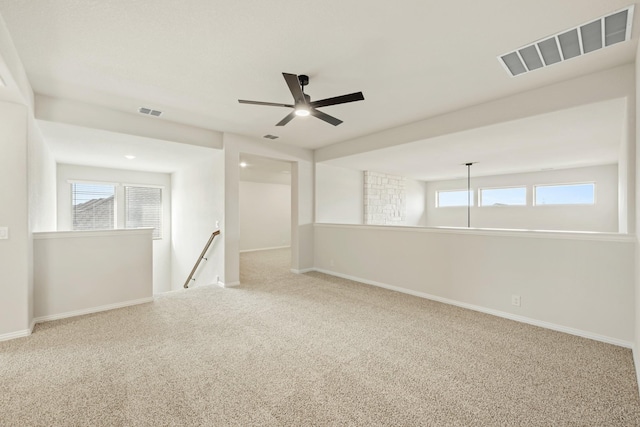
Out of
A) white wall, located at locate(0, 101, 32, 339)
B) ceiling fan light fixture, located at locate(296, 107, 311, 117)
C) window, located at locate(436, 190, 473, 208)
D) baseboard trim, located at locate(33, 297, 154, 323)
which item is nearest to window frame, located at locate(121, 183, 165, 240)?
baseboard trim, located at locate(33, 297, 154, 323)

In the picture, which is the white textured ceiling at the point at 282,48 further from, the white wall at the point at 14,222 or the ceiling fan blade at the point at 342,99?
the white wall at the point at 14,222

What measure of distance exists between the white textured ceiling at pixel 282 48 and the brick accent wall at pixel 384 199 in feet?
11.9

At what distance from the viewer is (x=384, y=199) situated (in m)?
7.56

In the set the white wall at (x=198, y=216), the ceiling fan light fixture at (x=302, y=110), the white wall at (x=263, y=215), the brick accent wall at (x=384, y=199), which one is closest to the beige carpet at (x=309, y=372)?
the white wall at (x=198, y=216)

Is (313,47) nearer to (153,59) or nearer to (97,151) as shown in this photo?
(153,59)

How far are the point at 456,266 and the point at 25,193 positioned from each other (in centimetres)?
511

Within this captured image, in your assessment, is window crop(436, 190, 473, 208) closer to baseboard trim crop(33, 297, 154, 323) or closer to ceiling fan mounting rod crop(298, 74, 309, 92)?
ceiling fan mounting rod crop(298, 74, 309, 92)

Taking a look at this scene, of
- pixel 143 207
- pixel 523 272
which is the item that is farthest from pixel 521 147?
pixel 143 207

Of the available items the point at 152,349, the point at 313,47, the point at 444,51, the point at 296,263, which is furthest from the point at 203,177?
the point at 444,51

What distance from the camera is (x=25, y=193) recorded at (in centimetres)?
284

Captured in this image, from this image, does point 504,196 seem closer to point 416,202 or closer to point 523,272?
point 416,202

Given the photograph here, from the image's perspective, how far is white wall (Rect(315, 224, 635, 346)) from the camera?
2.70m

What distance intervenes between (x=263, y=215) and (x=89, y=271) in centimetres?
613

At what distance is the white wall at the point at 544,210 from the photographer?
6152 mm
